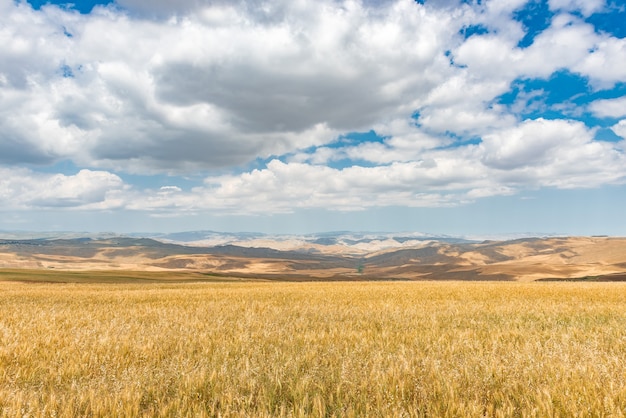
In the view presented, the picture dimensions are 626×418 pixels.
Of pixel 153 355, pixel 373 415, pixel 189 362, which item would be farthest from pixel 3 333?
pixel 373 415

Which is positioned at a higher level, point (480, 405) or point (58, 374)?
point (480, 405)

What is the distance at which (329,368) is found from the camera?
5.79 meters

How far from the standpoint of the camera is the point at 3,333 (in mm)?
8906

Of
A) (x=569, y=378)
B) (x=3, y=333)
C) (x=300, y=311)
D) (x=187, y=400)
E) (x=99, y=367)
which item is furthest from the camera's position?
(x=300, y=311)

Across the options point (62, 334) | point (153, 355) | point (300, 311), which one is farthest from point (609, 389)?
point (62, 334)

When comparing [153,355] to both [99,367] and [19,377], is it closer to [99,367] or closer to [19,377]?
[99,367]

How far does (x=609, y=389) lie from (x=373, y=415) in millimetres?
3231

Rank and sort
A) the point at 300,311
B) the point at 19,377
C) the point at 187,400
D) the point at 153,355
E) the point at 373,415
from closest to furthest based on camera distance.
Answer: the point at 373,415 → the point at 187,400 → the point at 19,377 → the point at 153,355 → the point at 300,311

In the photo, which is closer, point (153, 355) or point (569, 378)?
point (569, 378)

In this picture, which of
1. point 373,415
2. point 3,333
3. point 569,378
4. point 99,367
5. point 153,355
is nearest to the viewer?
point 373,415

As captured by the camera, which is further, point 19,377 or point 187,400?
point 19,377

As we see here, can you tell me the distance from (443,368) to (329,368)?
1799mm

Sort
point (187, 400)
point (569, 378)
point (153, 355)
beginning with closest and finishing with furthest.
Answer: point (187, 400) < point (569, 378) < point (153, 355)

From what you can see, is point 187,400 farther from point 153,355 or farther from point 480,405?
point 480,405
